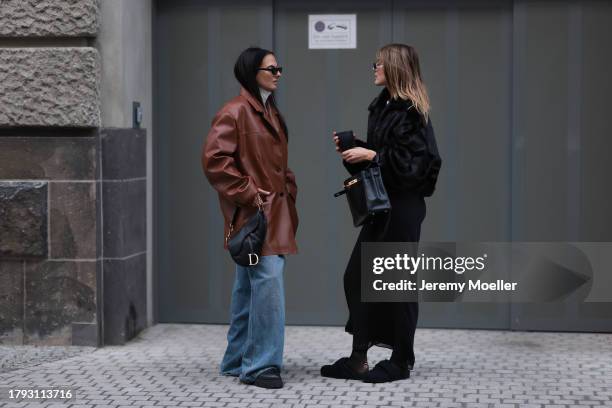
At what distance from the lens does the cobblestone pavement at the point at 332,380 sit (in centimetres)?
659

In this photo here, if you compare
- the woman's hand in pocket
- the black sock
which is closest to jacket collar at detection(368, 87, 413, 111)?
the woman's hand in pocket

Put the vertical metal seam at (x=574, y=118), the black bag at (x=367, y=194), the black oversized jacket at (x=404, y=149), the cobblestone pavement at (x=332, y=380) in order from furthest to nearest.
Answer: the vertical metal seam at (x=574, y=118), the black oversized jacket at (x=404, y=149), the black bag at (x=367, y=194), the cobblestone pavement at (x=332, y=380)

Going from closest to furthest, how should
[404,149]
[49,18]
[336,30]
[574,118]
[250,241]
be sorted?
1. [250,241]
2. [404,149]
3. [49,18]
4. [574,118]
5. [336,30]

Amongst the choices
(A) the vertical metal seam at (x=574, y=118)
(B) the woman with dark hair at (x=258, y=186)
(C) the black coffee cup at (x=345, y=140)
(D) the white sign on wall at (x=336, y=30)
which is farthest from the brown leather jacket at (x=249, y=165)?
(A) the vertical metal seam at (x=574, y=118)

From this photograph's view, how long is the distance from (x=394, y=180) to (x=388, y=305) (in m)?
0.72

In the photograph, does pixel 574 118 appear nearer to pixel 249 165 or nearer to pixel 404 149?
pixel 404 149

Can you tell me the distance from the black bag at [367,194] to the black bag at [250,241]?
49 cm

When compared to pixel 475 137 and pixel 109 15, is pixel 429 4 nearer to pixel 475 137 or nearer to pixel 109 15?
pixel 475 137

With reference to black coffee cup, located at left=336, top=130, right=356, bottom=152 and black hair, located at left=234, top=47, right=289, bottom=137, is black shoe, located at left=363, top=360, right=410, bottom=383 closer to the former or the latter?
black coffee cup, located at left=336, top=130, right=356, bottom=152

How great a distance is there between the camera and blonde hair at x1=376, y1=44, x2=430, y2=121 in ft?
22.8

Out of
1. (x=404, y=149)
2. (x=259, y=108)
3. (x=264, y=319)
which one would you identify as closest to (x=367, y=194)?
(x=404, y=149)

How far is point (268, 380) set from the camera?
6.88m

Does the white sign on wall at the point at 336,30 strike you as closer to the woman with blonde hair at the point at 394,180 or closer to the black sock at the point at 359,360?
the woman with blonde hair at the point at 394,180

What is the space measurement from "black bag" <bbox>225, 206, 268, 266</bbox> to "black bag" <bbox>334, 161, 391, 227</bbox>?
1.62 feet
